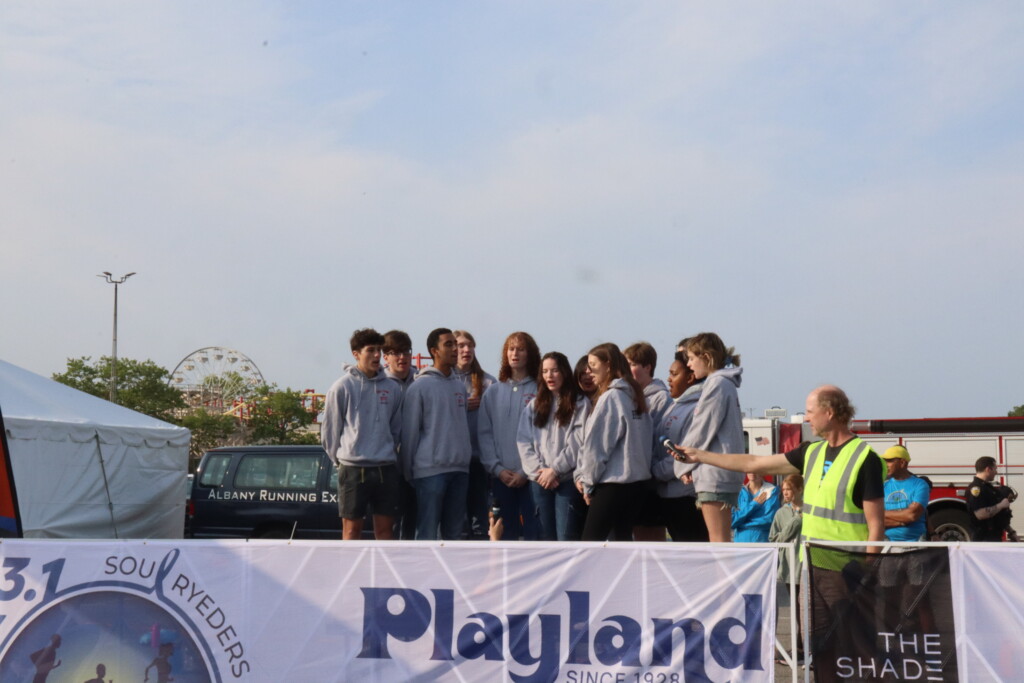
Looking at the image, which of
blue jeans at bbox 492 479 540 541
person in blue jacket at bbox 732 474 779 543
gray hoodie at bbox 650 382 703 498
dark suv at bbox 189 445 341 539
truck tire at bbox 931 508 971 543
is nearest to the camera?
gray hoodie at bbox 650 382 703 498

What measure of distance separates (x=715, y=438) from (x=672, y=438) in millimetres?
609

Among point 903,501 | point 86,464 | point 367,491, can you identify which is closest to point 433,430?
point 367,491

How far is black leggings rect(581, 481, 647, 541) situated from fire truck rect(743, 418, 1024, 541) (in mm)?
12402

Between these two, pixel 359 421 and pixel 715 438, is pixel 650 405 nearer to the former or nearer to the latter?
pixel 715 438

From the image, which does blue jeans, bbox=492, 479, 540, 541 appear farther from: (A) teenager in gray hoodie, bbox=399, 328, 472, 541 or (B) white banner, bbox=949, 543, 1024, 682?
(B) white banner, bbox=949, 543, 1024, 682

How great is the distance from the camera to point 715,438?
632cm

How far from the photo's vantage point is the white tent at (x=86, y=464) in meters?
12.4

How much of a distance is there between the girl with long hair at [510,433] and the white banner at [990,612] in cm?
309

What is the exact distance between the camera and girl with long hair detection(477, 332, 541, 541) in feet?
24.2

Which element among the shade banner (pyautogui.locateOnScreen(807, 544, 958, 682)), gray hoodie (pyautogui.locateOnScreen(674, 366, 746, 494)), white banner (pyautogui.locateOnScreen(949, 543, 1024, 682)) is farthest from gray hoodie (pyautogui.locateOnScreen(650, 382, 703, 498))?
white banner (pyautogui.locateOnScreen(949, 543, 1024, 682))

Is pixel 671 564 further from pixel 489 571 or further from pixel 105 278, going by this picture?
pixel 105 278

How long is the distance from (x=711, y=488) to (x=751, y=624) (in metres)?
1.23

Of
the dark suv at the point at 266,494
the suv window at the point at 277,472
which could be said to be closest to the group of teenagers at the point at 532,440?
the dark suv at the point at 266,494

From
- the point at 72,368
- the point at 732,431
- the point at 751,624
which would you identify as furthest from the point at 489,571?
the point at 72,368
